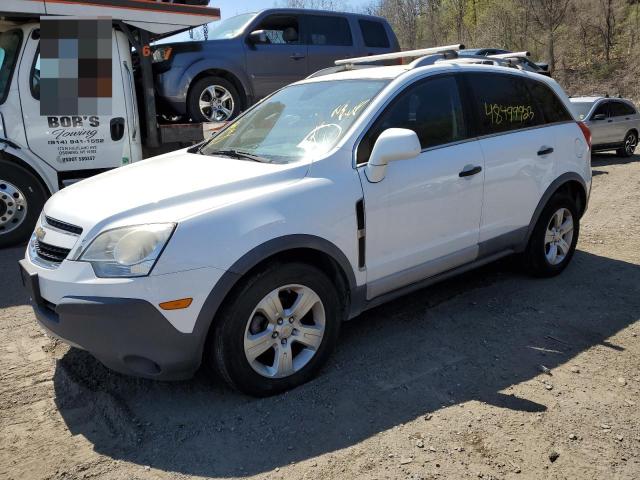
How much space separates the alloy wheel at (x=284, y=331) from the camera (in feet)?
10.3

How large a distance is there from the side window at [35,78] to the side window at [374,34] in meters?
5.58

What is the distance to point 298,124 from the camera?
3.94 metres

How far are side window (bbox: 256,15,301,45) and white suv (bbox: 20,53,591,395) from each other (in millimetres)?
4912

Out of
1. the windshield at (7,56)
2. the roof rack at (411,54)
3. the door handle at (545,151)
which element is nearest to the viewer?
the roof rack at (411,54)

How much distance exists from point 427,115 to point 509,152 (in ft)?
2.70

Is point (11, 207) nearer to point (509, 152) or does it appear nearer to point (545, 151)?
point (509, 152)

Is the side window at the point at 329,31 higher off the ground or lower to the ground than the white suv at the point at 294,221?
higher

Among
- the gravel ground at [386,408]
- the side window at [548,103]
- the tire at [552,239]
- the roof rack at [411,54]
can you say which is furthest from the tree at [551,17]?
the gravel ground at [386,408]

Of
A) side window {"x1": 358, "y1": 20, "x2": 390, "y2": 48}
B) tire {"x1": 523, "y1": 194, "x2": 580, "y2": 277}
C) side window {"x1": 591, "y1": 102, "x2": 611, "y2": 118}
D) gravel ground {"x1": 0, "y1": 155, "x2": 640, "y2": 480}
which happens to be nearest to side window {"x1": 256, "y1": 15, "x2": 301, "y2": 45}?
side window {"x1": 358, "y1": 20, "x2": 390, "y2": 48}

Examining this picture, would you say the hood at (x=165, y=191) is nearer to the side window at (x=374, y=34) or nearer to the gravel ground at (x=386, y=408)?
the gravel ground at (x=386, y=408)

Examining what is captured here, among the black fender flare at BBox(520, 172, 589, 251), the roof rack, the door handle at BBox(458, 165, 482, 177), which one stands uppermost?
the roof rack

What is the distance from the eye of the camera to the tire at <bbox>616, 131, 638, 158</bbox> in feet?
45.2

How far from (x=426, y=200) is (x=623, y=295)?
2117 millimetres

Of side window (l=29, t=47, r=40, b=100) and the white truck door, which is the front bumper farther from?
side window (l=29, t=47, r=40, b=100)
